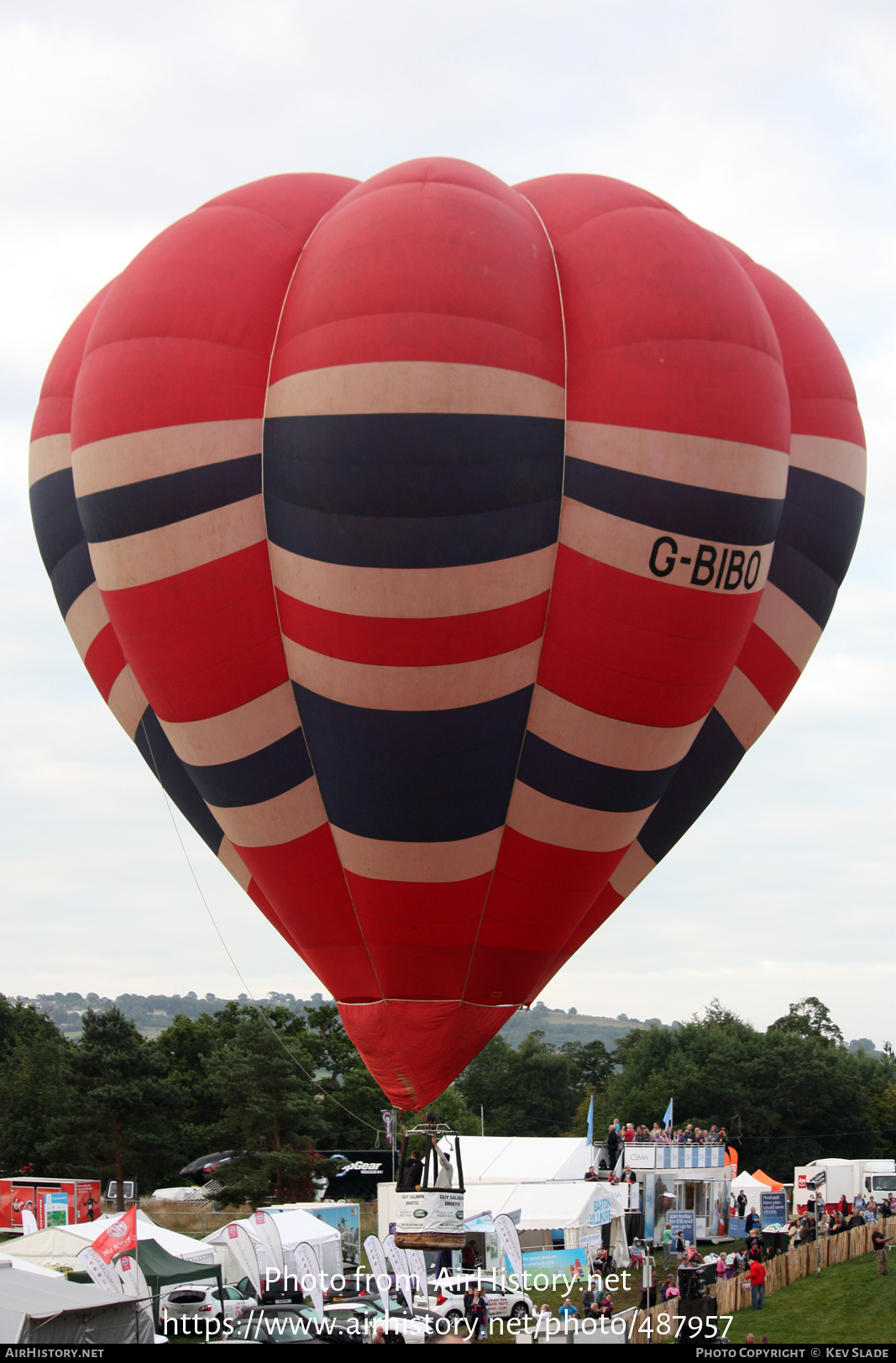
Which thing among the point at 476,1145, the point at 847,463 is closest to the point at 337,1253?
the point at 476,1145

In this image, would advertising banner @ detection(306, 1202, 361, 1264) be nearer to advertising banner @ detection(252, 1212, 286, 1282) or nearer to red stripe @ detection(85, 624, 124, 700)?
advertising banner @ detection(252, 1212, 286, 1282)

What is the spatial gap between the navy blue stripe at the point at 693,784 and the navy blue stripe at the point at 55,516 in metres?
6.20

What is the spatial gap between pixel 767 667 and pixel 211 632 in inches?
217

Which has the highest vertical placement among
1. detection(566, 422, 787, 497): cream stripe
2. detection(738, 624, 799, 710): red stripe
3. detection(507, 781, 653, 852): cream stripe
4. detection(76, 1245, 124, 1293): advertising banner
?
detection(566, 422, 787, 497): cream stripe

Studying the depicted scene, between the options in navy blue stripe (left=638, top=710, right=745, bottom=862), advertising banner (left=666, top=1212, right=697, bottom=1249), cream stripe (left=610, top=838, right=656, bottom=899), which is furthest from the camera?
advertising banner (left=666, top=1212, right=697, bottom=1249)

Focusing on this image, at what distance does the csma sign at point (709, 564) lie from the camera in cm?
987

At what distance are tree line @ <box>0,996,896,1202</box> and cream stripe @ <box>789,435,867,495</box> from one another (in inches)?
328

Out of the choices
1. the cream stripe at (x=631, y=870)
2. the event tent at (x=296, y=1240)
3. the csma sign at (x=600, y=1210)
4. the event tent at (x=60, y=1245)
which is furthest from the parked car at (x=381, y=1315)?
the csma sign at (x=600, y=1210)

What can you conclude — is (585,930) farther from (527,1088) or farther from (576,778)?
(527,1088)

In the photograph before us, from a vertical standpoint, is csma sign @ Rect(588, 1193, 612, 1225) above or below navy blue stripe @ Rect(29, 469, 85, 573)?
below

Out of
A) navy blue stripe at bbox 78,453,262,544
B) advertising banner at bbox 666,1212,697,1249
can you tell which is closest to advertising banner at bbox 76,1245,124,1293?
navy blue stripe at bbox 78,453,262,544

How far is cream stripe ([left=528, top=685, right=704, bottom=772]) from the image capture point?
10195 millimetres

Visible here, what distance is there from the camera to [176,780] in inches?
489

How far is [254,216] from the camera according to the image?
10.6 metres
